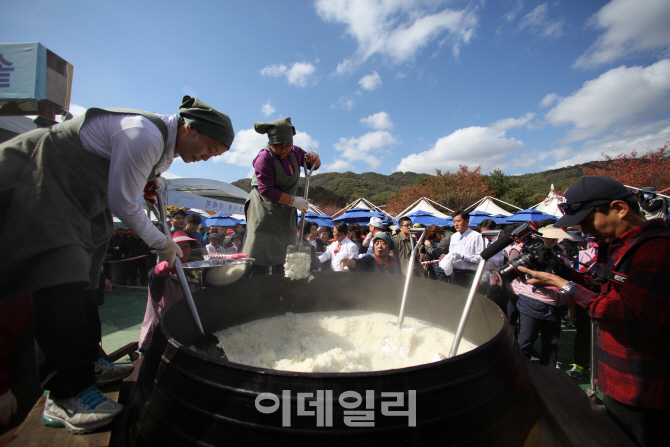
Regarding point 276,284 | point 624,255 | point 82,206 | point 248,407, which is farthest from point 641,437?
point 82,206

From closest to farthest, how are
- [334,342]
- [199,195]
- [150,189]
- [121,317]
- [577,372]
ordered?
[150,189]
[334,342]
[577,372]
[121,317]
[199,195]

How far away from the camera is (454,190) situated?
2555cm

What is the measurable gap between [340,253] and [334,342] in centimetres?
260

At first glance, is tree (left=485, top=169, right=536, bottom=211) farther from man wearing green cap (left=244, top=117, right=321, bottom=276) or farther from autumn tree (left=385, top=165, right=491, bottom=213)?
man wearing green cap (left=244, top=117, right=321, bottom=276)

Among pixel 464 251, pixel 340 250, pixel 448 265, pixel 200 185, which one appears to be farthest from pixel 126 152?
pixel 200 185

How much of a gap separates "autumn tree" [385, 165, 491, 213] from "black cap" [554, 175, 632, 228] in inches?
972

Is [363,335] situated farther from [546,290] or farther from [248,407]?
[546,290]

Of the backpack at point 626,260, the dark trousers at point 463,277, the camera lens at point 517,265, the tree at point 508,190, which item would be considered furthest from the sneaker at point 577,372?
the tree at point 508,190

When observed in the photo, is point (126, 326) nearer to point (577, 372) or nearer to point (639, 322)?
point (639, 322)

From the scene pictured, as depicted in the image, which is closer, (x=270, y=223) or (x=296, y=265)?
(x=296, y=265)

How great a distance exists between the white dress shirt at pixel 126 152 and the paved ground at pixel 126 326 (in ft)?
9.47

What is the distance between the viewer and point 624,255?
51.4 inches

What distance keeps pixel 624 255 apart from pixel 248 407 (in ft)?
5.53

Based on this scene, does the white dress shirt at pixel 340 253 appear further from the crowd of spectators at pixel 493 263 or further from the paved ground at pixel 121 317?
the paved ground at pixel 121 317
